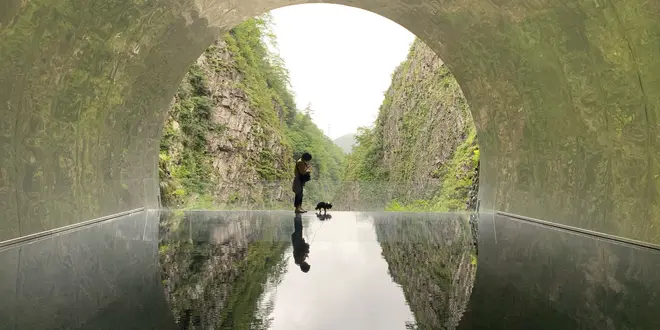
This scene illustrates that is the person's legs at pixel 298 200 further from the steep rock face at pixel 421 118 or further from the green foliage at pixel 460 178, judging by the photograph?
the steep rock face at pixel 421 118

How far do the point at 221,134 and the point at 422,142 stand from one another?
11.0m

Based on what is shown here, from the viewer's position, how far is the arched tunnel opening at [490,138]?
4.28 metres

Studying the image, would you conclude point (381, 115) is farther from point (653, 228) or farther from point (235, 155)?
point (653, 228)

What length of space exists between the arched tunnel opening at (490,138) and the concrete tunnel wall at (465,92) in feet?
0.10

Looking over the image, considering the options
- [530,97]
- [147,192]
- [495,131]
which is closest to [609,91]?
[530,97]

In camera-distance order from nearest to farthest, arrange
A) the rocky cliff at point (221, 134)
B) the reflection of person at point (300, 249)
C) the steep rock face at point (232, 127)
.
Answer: the reflection of person at point (300, 249) → the rocky cliff at point (221, 134) → the steep rock face at point (232, 127)

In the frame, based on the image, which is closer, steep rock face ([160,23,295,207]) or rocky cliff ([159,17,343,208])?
rocky cliff ([159,17,343,208])

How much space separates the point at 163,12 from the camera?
8.63 meters

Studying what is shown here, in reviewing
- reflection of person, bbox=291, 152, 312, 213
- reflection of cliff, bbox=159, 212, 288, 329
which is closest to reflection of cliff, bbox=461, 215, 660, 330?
reflection of cliff, bbox=159, 212, 288, 329

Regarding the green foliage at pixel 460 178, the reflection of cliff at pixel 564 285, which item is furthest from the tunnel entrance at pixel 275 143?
the reflection of cliff at pixel 564 285

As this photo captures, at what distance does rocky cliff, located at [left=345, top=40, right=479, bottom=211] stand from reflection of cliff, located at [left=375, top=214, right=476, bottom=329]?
7456mm

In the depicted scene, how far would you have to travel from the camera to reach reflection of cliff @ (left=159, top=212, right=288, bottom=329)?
11.3 ft

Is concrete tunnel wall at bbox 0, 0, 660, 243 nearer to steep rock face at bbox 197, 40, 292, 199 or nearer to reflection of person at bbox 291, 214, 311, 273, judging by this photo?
reflection of person at bbox 291, 214, 311, 273

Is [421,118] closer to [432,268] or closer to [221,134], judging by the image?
[221,134]
